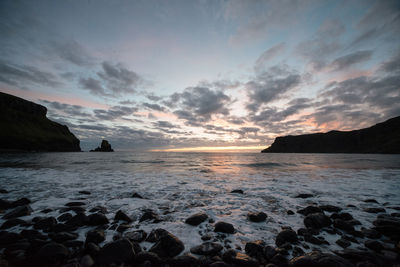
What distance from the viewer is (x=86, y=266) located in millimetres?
3037

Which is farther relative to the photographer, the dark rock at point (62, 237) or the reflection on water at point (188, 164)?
the reflection on water at point (188, 164)

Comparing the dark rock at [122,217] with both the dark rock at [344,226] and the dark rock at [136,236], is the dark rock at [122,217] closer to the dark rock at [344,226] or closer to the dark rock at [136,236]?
the dark rock at [136,236]

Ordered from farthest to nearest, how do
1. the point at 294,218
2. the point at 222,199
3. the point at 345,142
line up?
the point at 345,142, the point at 222,199, the point at 294,218

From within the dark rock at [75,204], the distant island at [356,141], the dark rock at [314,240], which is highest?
the distant island at [356,141]

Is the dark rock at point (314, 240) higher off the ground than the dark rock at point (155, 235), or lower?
higher

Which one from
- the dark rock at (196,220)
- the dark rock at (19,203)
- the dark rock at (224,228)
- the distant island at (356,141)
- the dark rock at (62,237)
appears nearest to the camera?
the dark rock at (62,237)

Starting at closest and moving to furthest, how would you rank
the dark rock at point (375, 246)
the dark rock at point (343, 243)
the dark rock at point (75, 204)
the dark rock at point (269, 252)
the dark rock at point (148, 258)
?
the dark rock at point (148, 258), the dark rock at point (269, 252), the dark rock at point (375, 246), the dark rock at point (343, 243), the dark rock at point (75, 204)

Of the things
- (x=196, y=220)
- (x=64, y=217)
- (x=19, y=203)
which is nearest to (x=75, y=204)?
(x=64, y=217)

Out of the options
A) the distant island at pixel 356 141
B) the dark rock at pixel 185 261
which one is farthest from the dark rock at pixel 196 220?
the distant island at pixel 356 141

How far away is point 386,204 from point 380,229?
14.2 feet

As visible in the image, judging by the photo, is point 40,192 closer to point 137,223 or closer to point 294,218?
point 137,223

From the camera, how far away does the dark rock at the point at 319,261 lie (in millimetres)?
3049

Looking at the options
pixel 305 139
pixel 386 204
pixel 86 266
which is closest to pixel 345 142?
pixel 305 139

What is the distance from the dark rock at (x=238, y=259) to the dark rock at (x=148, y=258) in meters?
1.43
